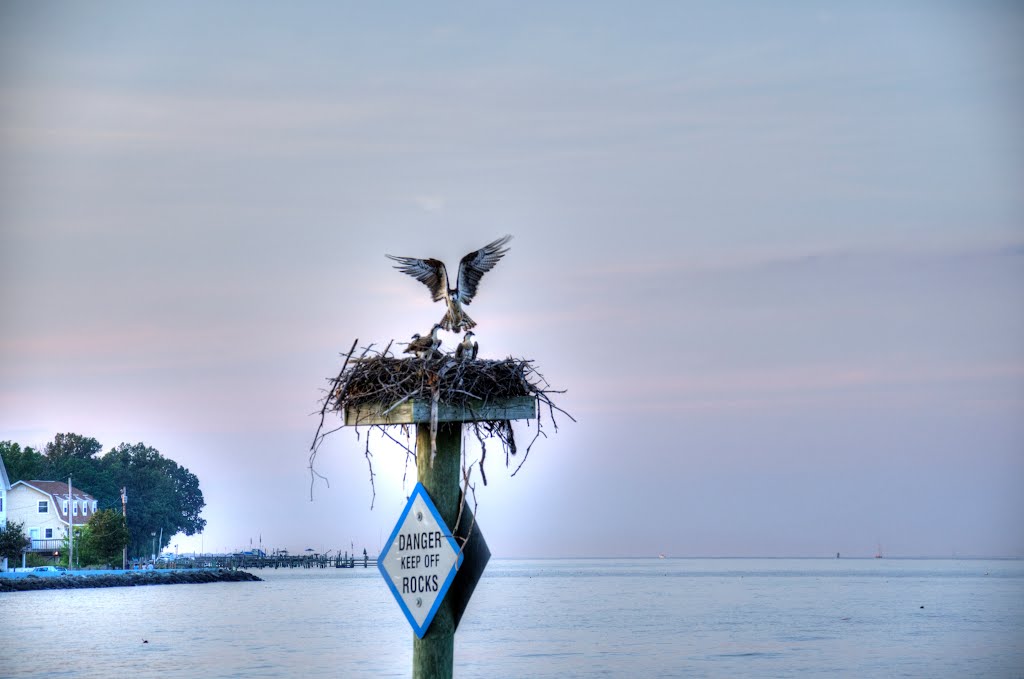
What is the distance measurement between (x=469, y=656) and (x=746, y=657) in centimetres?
1155

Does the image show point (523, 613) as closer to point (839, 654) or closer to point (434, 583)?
point (839, 654)

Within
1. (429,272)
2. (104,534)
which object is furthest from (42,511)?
(429,272)

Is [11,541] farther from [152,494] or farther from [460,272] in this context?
[460,272]

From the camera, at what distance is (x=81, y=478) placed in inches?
5266

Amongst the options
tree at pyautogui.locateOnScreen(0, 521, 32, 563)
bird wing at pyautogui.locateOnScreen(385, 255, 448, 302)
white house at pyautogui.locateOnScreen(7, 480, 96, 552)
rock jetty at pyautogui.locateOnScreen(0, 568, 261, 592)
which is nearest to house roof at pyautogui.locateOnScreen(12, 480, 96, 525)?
white house at pyautogui.locateOnScreen(7, 480, 96, 552)

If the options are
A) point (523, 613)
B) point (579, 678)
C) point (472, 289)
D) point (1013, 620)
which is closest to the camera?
point (472, 289)

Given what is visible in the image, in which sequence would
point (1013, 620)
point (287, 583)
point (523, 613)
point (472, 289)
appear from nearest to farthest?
point (472, 289) < point (1013, 620) < point (523, 613) < point (287, 583)

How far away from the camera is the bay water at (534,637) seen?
158ft

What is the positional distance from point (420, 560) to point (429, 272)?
220 centimetres

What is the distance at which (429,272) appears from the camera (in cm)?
806

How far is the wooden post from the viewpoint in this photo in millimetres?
6602

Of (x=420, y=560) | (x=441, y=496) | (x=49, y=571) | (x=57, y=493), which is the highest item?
(x=441, y=496)

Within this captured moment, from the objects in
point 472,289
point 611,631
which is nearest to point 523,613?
point 611,631

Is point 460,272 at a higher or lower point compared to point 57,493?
higher
